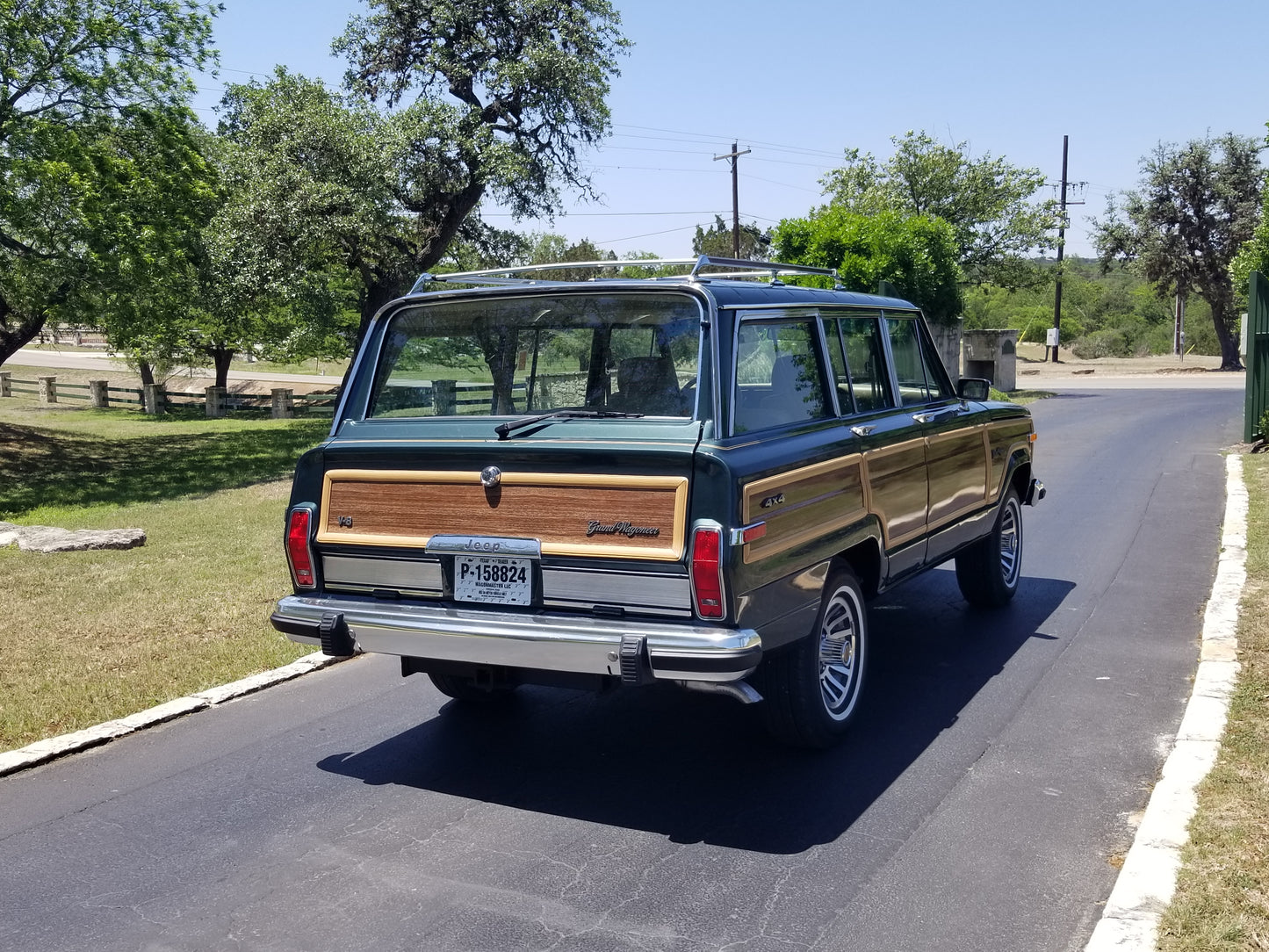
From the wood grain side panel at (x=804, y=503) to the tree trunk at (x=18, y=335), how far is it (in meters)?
17.1

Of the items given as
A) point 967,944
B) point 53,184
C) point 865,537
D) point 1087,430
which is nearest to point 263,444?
point 53,184

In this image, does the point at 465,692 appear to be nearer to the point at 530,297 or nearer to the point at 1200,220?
the point at 530,297

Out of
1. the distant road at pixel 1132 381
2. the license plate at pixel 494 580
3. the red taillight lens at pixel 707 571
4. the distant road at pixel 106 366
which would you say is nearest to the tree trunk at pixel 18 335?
the license plate at pixel 494 580

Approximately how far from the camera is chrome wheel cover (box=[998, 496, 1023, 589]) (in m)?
7.71

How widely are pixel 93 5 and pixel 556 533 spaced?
1627cm

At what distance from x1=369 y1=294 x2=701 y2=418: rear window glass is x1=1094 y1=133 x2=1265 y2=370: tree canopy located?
47.1 meters

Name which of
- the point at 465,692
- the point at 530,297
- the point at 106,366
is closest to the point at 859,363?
the point at 530,297

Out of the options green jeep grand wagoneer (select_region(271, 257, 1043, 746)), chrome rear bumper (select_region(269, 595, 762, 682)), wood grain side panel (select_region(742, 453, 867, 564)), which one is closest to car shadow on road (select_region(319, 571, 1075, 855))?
green jeep grand wagoneer (select_region(271, 257, 1043, 746))

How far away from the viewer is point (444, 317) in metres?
5.29

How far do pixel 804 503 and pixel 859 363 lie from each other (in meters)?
1.40

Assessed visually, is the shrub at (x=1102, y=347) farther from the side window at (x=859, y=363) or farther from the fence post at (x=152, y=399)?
the side window at (x=859, y=363)

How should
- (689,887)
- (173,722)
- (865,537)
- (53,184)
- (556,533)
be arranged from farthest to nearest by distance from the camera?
(53,184), (173,722), (865,537), (556,533), (689,887)

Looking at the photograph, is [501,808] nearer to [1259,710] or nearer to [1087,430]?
[1259,710]

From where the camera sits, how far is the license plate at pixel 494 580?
454 centimetres
